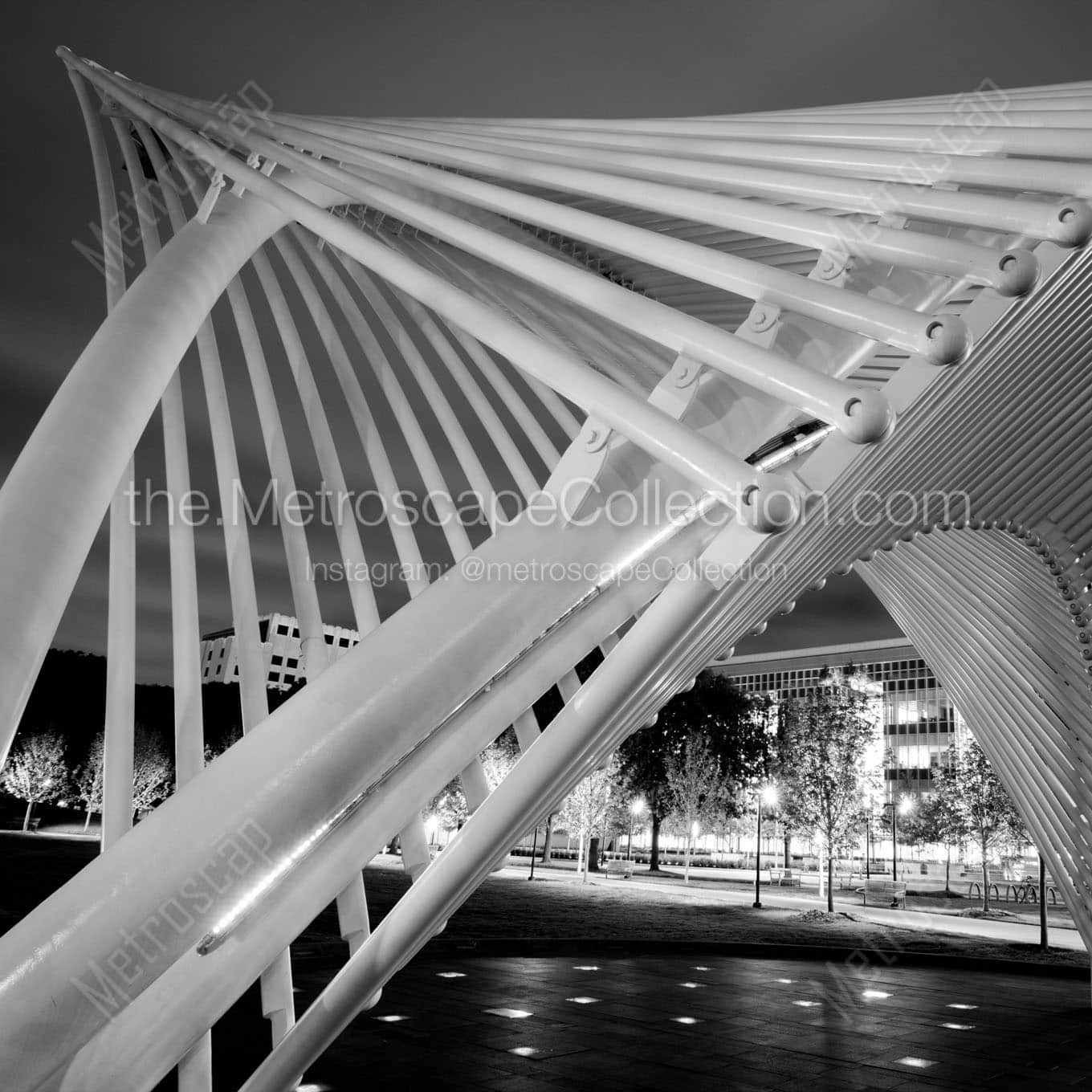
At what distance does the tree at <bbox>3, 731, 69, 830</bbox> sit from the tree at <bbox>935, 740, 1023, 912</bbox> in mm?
46997

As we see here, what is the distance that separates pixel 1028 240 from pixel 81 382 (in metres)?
3.91

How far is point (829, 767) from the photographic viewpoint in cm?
2311

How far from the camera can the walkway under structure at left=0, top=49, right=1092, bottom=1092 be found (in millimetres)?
2389

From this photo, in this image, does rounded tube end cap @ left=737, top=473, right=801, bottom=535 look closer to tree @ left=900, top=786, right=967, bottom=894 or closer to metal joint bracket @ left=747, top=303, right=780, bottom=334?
metal joint bracket @ left=747, top=303, right=780, bottom=334

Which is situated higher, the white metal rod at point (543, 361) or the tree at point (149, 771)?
the white metal rod at point (543, 361)

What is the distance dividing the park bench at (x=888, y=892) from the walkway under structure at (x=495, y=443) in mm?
26062

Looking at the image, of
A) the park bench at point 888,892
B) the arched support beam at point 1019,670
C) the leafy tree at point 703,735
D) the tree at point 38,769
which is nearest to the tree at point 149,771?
the tree at point 38,769

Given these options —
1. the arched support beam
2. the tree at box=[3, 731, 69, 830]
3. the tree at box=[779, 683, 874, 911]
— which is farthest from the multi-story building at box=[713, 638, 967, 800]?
the arched support beam

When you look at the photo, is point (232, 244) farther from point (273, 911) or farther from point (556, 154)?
point (273, 911)

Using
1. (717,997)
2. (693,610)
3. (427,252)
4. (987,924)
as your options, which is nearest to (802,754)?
(987,924)

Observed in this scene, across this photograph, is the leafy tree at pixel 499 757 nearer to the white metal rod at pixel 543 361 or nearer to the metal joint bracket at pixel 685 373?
the white metal rod at pixel 543 361

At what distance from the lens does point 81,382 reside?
12.3 ft

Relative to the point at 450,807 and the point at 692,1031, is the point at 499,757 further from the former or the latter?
the point at 692,1031

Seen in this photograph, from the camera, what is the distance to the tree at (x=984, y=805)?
76.0 feet
